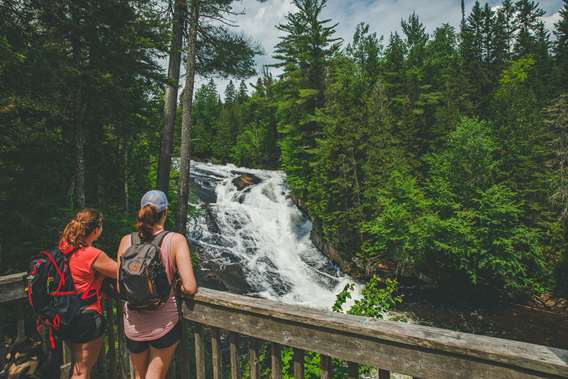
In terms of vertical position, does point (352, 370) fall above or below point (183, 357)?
above

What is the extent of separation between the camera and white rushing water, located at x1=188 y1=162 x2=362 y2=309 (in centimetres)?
1439

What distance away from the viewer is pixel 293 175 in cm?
2403

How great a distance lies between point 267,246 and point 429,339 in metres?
16.9

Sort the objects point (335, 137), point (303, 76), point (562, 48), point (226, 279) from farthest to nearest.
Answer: point (562, 48), point (303, 76), point (335, 137), point (226, 279)

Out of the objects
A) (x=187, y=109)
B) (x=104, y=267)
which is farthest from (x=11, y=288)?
(x=187, y=109)

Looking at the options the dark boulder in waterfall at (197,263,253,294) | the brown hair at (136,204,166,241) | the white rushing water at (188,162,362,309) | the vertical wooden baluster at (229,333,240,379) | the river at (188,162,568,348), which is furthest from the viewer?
the white rushing water at (188,162,362,309)

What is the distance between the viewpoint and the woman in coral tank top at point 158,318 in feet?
7.36

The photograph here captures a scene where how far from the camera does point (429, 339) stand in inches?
57.0

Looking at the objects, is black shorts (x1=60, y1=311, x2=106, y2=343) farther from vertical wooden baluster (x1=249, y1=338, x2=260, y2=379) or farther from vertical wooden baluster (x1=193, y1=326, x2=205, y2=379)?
vertical wooden baluster (x1=249, y1=338, x2=260, y2=379)

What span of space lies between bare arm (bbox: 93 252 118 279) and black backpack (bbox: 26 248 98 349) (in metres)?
0.21

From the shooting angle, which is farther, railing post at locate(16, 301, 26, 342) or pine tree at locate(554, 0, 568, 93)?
pine tree at locate(554, 0, 568, 93)

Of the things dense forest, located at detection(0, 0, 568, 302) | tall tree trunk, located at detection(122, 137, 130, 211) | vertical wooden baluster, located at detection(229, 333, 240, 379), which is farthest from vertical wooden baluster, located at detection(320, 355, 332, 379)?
tall tree trunk, located at detection(122, 137, 130, 211)

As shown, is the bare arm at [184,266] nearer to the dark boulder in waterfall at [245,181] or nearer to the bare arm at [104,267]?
the bare arm at [104,267]

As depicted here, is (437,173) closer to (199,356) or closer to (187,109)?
(187,109)
